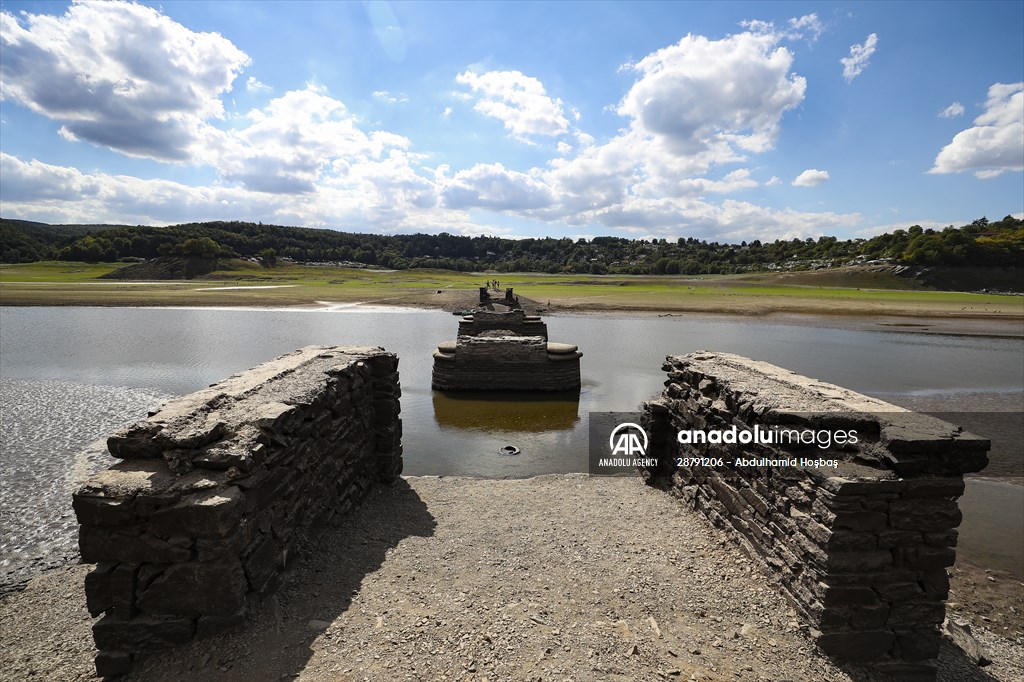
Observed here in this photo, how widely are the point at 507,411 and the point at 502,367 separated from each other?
2242mm

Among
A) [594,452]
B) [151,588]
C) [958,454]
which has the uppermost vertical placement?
[958,454]

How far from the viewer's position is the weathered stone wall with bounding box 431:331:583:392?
17594 millimetres

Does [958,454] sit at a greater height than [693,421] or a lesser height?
greater

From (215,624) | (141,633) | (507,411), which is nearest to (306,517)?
(215,624)

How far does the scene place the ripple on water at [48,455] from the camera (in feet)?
22.4

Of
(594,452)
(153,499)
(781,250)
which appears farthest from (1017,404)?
(781,250)

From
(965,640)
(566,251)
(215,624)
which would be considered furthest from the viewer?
(566,251)

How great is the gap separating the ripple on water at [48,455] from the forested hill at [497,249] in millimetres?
94414

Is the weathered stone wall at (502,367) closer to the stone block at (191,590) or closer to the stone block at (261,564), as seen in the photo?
the stone block at (261,564)

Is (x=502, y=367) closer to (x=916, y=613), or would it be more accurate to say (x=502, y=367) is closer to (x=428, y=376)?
(x=428, y=376)

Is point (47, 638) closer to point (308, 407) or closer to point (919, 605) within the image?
point (308, 407)

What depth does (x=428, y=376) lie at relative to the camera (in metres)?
19.8

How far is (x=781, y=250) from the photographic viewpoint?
13600 cm

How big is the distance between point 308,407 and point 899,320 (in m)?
46.0
